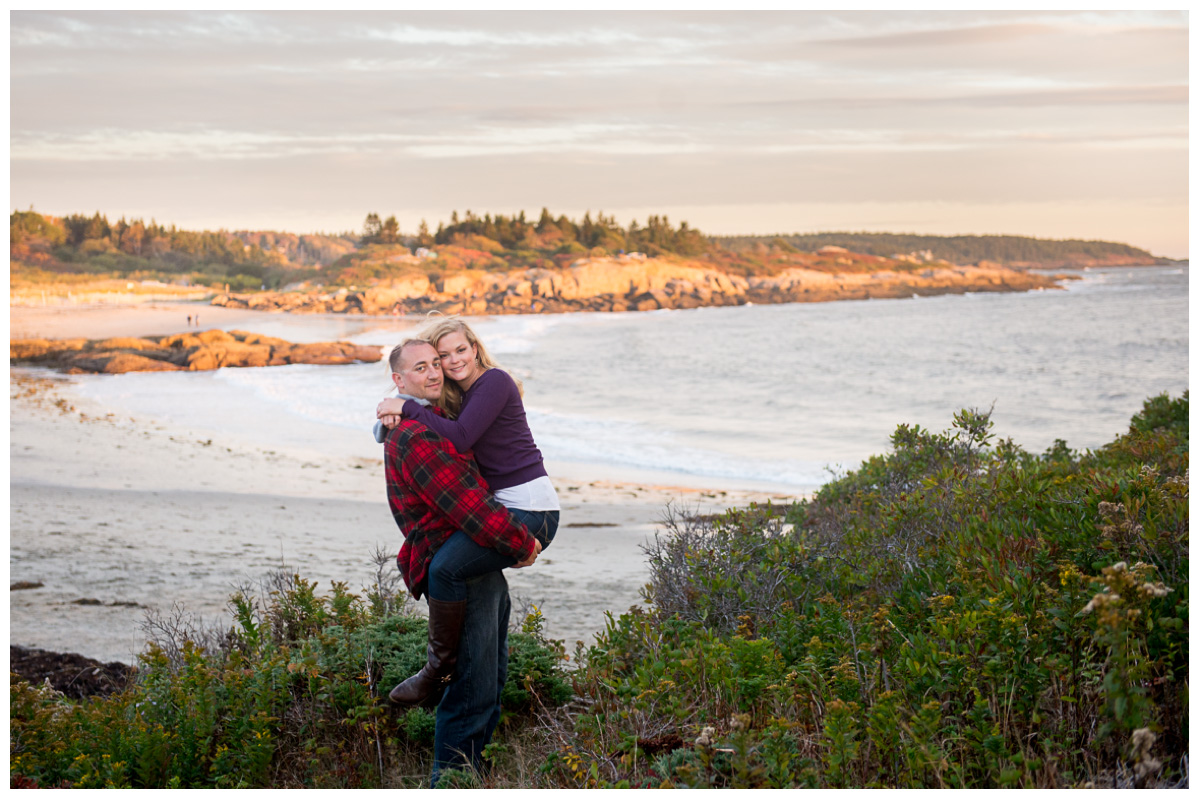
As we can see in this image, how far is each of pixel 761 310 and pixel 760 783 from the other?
67.5 metres

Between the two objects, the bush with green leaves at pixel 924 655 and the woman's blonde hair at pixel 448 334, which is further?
the woman's blonde hair at pixel 448 334

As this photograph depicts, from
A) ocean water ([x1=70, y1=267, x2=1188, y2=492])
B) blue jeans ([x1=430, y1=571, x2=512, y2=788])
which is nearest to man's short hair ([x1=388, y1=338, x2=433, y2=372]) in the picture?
blue jeans ([x1=430, y1=571, x2=512, y2=788])

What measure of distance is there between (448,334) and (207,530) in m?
7.97

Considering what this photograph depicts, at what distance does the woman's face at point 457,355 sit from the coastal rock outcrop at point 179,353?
105 feet

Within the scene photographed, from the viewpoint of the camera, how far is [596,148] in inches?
2682

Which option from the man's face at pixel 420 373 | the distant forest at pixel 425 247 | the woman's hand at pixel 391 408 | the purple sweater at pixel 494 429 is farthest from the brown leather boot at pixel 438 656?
the distant forest at pixel 425 247

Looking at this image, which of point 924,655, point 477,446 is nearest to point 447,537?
point 477,446

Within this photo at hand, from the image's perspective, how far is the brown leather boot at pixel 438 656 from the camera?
3.48 metres

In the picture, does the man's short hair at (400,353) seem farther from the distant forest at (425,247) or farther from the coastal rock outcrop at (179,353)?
the distant forest at (425,247)

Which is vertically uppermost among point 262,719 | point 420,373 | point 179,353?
point 179,353

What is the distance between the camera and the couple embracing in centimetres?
343

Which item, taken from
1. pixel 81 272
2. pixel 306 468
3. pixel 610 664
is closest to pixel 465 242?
pixel 81 272

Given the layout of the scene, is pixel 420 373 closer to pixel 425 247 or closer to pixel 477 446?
pixel 477 446

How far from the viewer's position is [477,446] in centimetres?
366
